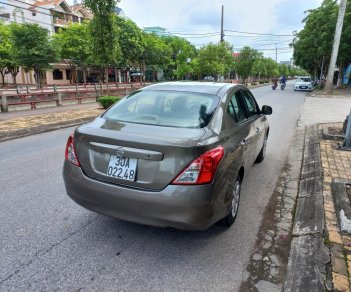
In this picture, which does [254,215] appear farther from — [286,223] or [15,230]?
[15,230]

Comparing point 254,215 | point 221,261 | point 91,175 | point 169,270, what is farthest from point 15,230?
point 254,215

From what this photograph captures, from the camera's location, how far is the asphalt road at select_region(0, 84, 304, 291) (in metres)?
2.53

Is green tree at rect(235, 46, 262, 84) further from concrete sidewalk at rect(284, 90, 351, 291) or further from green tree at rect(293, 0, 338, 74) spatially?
concrete sidewalk at rect(284, 90, 351, 291)

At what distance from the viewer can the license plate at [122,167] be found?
2.69 metres

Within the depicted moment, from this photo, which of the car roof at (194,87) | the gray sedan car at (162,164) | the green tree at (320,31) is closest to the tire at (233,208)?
the gray sedan car at (162,164)

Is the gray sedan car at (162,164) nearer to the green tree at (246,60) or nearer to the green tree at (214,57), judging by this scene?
the green tree at (214,57)

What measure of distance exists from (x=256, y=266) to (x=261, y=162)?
11.5ft

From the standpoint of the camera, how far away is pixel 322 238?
9.87ft

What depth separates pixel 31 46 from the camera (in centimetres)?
2588

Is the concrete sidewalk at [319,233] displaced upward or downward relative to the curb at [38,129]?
upward

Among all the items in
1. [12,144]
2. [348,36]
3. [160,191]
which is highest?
[348,36]

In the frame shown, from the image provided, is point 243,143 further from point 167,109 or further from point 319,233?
point 319,233

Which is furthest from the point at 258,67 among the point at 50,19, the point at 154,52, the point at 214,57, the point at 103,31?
the point at 103,31

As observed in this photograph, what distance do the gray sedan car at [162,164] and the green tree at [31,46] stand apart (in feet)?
85.8
